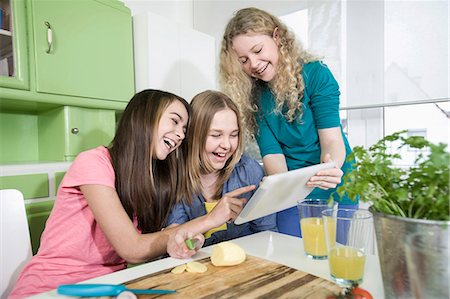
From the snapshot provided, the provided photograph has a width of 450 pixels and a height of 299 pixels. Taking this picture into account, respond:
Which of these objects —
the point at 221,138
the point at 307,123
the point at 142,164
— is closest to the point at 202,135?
the point at 221,138

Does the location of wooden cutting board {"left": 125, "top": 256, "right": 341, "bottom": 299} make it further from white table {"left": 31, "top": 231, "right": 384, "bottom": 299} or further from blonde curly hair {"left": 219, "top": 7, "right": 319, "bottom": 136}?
blonde curly hair {"left": 219, "top": 7, "right": 319, "bottom": 136}

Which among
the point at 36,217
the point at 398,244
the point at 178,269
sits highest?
the point at 398,244

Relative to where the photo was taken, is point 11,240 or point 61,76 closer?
point 11,240

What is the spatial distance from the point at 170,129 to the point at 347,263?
2.53 feet

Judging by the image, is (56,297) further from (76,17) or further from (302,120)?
(76,17)

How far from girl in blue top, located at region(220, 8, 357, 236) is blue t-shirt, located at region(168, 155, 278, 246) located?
0.39ft

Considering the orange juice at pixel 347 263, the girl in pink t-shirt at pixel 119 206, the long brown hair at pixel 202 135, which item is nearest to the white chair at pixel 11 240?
the girl in pink t-shirt at pixel 119 206

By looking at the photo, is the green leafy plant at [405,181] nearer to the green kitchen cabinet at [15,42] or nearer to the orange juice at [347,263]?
the orange juice at [347,263]

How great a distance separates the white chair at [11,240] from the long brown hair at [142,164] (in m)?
0.32

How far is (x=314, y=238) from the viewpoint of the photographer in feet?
2.51

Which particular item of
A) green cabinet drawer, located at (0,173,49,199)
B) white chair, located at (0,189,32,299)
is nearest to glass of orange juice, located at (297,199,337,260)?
white chair, located at (0,189,32,299)

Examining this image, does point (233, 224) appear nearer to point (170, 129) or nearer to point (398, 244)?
point (170, 129)

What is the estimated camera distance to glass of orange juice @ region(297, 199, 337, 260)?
754 millimetres

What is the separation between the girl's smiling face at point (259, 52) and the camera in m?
1.31
